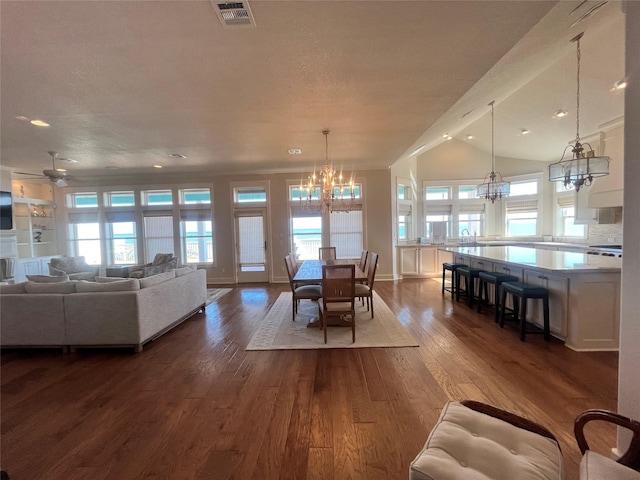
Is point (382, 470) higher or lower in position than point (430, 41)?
lower

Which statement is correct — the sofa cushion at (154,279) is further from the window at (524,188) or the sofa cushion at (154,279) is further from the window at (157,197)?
the window at (524,188)

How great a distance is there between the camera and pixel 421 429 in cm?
186

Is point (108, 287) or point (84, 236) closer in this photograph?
point (108, 287)

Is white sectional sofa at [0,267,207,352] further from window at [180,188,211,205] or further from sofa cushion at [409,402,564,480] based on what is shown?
window at [180,188,211,205]

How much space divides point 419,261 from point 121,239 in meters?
7.86

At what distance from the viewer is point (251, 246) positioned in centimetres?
713

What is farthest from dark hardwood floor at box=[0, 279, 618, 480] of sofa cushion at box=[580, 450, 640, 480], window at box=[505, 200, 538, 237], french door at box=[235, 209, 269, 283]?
window at box=[505, 200, 538, 237]

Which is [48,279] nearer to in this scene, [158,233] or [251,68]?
[251,68]

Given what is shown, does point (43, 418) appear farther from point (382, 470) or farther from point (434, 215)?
point (434, 215)

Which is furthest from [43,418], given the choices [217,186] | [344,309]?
[217,186]

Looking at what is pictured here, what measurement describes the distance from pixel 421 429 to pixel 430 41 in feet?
9.13

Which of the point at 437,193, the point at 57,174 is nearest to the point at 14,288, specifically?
the point at 57,174

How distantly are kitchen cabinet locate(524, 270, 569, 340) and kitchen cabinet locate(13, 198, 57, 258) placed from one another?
9.92 metres

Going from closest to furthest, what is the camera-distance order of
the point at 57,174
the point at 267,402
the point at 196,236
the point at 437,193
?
the point at 267,402
the point at 57,174
the point at 196,236
the point at 437,193
